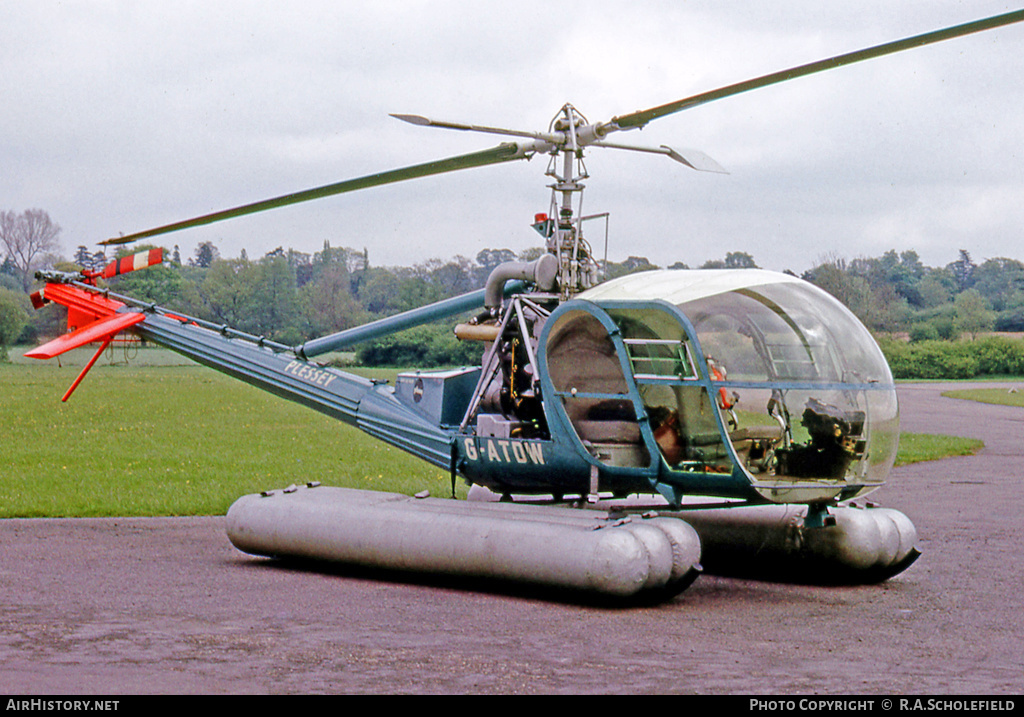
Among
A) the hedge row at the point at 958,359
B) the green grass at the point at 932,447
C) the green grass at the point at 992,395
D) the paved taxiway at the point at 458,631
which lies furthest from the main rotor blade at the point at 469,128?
the hedge row at the point at 958,359

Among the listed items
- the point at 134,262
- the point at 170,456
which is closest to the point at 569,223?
the point at 134,262

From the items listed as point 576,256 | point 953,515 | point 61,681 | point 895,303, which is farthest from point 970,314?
point 61,681

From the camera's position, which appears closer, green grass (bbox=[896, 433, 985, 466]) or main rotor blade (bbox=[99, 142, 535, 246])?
main rotor blade (bbox=[99, 142, 535, 246])

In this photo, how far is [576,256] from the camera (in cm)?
988

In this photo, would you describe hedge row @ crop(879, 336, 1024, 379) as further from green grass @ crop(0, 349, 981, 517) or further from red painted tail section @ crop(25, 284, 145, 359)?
red painted tail section @ crop(25, 284, 145, 359)

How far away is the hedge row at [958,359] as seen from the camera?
59.9m

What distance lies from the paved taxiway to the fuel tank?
22 centimetres

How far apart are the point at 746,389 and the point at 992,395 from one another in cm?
3972

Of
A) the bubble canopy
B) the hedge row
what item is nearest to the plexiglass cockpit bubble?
the bubble canopy

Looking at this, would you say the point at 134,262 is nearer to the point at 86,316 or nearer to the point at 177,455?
the point at 86,316

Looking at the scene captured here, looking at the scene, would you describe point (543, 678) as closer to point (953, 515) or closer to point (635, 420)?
point (635, 420)

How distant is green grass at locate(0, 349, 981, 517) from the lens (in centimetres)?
1406

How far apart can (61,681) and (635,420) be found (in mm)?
4597

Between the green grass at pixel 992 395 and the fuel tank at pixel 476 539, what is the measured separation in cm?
3330
